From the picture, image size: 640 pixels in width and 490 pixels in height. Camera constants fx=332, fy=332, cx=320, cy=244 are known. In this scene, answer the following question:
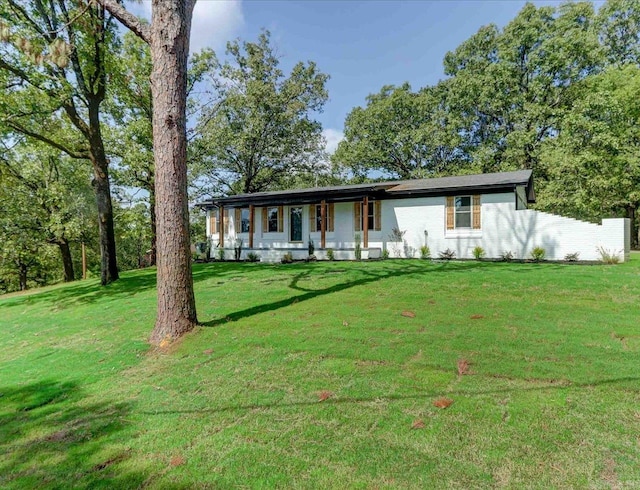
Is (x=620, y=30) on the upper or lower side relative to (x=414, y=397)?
upper

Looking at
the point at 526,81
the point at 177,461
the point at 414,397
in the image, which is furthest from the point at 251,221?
the point at 526,81

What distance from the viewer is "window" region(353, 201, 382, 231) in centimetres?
1586

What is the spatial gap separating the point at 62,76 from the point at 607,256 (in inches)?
758

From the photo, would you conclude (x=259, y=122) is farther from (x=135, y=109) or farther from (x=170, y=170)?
(x=170, y=170)

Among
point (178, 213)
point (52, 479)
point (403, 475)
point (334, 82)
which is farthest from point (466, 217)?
point (334, 82)

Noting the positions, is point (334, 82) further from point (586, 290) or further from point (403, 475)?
point (403, 475)

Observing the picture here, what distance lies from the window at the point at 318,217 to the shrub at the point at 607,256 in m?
10.6

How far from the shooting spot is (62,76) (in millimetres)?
11281

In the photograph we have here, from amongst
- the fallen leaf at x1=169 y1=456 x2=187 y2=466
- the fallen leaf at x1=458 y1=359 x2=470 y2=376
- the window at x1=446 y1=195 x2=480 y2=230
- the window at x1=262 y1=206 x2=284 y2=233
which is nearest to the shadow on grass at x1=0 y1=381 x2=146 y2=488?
the fallen leaf at x1=169 y1=456 x2=187 y2=466

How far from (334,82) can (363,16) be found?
8621 millimetres

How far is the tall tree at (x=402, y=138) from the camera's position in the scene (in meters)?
26.6

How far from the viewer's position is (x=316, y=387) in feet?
10.7

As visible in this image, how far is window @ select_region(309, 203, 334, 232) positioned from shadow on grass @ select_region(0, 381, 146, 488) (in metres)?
13.6

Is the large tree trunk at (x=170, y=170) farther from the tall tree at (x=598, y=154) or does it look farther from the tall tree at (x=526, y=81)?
the tall tree at (x=526, y=81)
